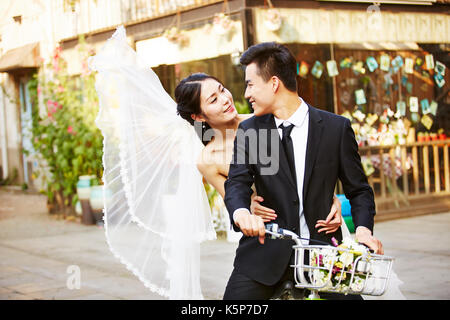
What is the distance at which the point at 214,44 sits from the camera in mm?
9711

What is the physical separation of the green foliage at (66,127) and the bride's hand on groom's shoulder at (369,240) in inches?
350

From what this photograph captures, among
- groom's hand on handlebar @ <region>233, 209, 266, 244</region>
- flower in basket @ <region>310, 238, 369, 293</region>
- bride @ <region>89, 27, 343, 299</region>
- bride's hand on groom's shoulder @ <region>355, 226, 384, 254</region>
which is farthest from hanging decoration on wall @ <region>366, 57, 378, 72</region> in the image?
flower in basket @ <region>310, 238, 369, 293</region>

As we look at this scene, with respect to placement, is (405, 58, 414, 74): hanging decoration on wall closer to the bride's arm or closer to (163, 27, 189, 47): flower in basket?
(163, 27, 189, 47): flower in basket

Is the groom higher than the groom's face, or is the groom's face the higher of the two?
the groom's face

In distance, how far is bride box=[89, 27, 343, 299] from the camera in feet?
14.6

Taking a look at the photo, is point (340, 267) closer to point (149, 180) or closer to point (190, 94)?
point (190, 94)

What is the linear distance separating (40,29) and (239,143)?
12227mm

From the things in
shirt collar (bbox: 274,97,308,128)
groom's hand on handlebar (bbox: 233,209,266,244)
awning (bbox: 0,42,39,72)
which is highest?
awning (bbox: 0,42,39,72)

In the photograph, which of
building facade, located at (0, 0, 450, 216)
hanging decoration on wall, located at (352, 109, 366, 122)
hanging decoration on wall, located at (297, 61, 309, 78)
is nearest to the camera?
building facade, located at (0, 0, 450, 216)

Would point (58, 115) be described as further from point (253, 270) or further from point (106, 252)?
point (253, 270)

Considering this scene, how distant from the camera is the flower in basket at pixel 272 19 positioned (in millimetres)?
9055

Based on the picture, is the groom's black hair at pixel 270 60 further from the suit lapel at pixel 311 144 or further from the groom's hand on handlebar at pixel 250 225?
the groom's hand on handlebar at pixel 250 225

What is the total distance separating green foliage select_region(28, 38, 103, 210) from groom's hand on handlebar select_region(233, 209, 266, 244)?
887 cm
